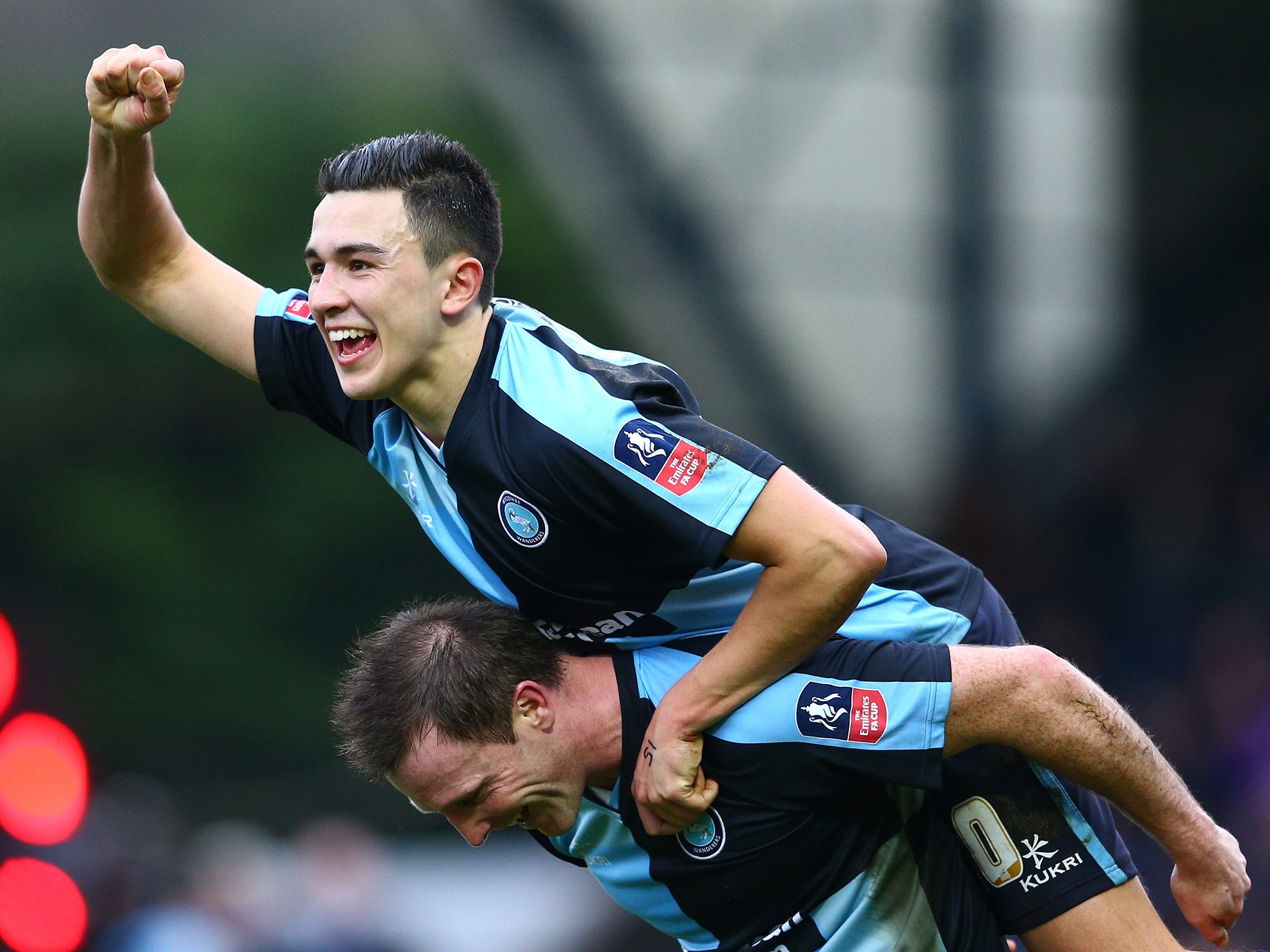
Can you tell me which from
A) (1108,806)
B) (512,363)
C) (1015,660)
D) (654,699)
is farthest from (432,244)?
(1108,806)

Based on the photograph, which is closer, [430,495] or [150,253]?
[430,495]

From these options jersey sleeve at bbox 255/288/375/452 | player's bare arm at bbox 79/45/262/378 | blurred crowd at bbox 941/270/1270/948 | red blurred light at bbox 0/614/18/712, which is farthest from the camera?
blurred crowd at bbox 941/270/1270/948

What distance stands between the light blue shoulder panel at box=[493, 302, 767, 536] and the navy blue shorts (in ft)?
2.64

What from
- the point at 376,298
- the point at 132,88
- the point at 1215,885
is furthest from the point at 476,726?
the point at 1215,885

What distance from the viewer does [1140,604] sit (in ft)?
32.6

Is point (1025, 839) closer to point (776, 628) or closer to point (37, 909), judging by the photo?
point (776, 628)

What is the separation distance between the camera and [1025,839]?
3.24 meters

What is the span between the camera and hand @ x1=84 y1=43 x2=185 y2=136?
3096 millimetres

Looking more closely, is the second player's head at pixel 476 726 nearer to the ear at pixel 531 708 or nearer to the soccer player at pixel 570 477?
the ear at pixel 531 708

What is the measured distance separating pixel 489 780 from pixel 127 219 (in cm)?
152

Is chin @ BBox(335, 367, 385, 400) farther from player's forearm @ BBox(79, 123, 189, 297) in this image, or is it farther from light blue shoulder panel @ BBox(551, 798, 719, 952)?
light blue shoulder panel @ BBox(551, 798, 719, 952)

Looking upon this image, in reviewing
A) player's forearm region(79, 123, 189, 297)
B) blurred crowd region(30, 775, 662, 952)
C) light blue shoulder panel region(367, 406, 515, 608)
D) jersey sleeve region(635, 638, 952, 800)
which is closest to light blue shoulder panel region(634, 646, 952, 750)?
jersey sleeve region(635, 638, 952, 800)

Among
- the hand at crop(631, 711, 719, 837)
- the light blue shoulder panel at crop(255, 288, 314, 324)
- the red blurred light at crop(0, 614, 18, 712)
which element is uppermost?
the light blue shoulder panel at crop(255, 288, 314, 324)

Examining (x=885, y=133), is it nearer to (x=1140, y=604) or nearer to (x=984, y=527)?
(x=984, y=527)
